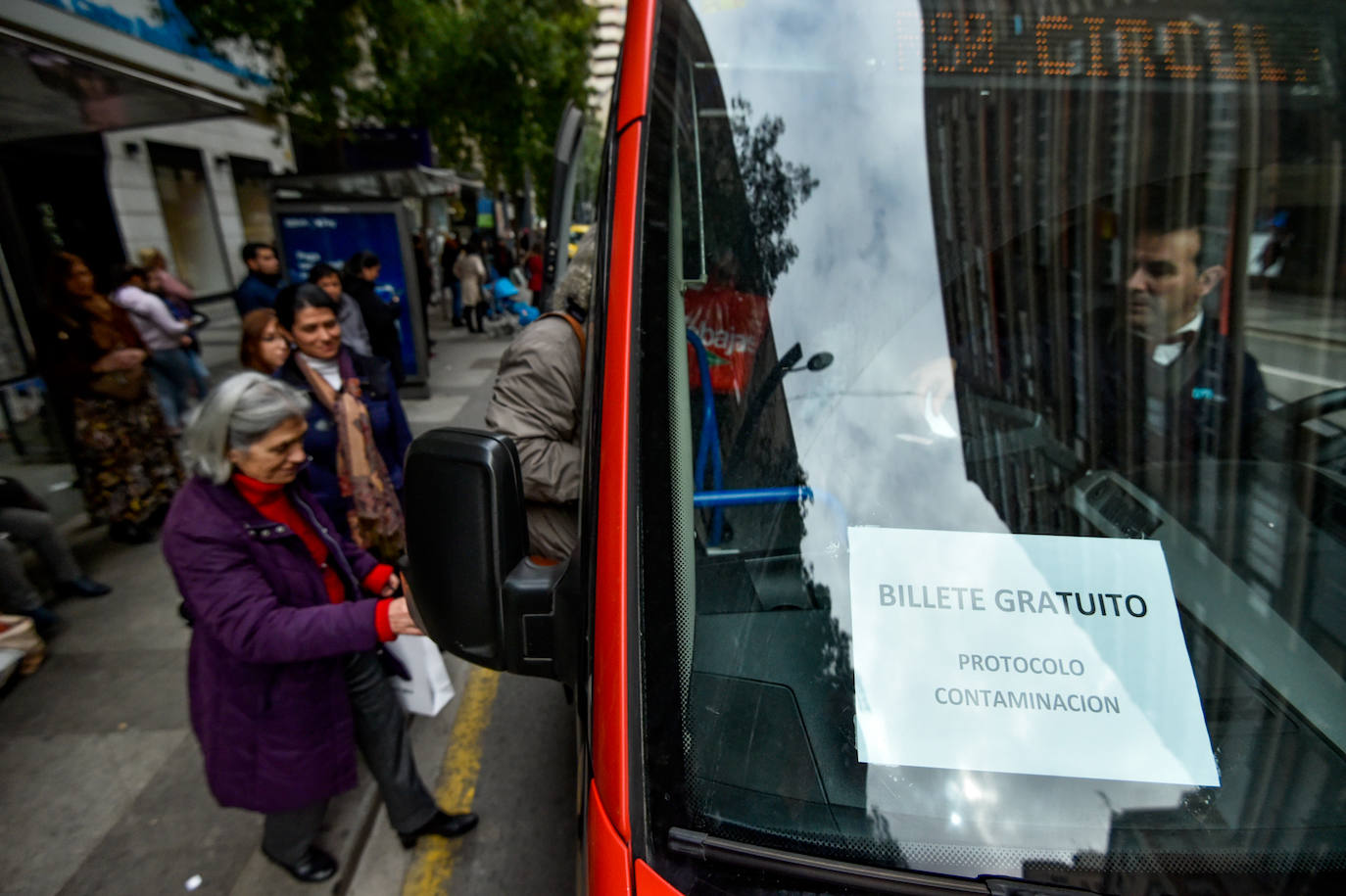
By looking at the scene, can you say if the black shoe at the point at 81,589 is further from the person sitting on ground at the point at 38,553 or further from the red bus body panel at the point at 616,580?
the red bus body panel at the point at 616,580

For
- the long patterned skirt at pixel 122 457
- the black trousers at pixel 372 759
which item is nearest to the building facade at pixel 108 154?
the long patterned skirt at pixel 122 457

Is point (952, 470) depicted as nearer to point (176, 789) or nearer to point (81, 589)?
point (176, 789)

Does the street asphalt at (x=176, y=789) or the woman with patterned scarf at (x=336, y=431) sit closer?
the street asphalt at (x=176, y=789)

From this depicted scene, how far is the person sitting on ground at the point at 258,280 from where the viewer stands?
6648 millimetres

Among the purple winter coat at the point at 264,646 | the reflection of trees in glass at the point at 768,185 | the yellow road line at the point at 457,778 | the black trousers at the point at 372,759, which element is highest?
the reflection of trees in glass at the point at 768,185

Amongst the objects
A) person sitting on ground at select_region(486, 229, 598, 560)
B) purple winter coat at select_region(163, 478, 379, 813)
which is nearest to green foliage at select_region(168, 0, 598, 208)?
→ person sitting on ground at select_region(486, 229, 598, 560)

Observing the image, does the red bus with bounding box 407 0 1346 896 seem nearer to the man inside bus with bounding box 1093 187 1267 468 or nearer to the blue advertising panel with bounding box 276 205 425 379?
the man inside bus with bounding box 1093 187 1267 468

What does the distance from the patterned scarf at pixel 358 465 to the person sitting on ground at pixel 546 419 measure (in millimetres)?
1347

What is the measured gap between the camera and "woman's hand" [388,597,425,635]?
199 cm

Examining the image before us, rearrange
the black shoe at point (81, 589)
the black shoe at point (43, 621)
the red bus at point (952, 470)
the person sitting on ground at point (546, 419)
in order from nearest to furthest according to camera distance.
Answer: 1. the red bus at point (952, 470)
2. the person sitting on ground at point (546, 419)
3. the black shoe at point (43, 621)
4. the black shoe at point (81, 589)

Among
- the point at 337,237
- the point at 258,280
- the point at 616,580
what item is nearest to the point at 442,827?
the point at 616,580

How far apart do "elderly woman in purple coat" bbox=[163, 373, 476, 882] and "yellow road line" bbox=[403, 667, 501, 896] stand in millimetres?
257

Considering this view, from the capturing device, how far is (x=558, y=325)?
249 cm

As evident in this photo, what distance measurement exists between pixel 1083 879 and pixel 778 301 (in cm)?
101
